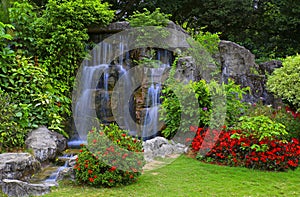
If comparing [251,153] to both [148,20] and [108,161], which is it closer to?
[108,161]

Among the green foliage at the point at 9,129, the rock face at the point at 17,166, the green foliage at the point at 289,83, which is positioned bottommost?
the rock face at the point at 17,166

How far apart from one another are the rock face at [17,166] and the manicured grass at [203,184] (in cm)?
78

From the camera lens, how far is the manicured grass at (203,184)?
4.18 meters

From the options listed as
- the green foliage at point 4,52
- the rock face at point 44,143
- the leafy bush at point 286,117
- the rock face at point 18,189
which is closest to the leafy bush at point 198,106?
the leafy bush at point 286,117

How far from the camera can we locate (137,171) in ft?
14.7

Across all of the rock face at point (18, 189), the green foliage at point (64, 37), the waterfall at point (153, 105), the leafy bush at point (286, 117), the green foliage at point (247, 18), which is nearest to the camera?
the rock face at point (18, 189)

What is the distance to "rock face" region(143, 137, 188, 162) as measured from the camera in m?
6.06

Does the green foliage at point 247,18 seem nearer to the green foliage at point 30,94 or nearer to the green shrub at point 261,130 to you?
the green foliage at point 30,94

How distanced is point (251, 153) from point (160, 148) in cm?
170

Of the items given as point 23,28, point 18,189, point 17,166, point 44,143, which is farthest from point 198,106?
point 23,28

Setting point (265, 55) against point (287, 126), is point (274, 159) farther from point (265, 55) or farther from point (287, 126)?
point (265, 55)

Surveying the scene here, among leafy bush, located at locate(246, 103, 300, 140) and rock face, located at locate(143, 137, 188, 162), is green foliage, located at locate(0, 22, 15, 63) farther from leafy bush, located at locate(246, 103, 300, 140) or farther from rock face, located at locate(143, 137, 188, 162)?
leafy bush, located at locate(246, 103, 300, 140)

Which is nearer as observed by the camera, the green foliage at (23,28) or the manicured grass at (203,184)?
the manicured grass at (203,184)

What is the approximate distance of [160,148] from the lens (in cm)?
618
